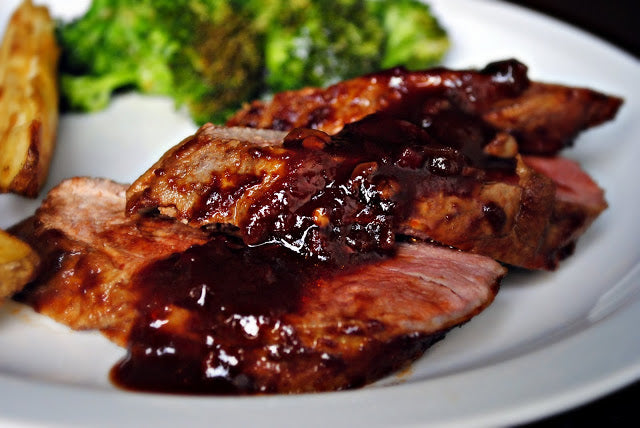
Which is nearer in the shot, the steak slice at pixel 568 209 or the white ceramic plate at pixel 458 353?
the white ceramic plate at pixel 458 353

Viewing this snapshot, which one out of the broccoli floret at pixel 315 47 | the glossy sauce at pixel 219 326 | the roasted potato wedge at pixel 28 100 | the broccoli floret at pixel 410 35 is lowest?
the roasted potato wedge at pixel 28 100

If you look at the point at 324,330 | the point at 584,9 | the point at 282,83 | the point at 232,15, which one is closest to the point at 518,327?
the point at 324,330

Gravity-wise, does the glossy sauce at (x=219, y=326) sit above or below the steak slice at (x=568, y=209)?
below

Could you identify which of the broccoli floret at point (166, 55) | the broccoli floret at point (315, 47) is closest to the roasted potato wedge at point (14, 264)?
the broccoli floret at point (166, 55)

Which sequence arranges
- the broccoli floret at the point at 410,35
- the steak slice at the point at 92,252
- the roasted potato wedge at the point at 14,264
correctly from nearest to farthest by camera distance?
the roasted potato wedge at the point at 14,264 → the steak slice at the point at 92,252 → the broccoli floret at the point at 410,35

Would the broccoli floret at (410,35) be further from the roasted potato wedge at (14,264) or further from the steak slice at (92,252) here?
the roasted potato wedge at (14,264)

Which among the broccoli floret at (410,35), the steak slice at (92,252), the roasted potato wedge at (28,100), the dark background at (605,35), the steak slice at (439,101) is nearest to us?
the dark background at (605,35)

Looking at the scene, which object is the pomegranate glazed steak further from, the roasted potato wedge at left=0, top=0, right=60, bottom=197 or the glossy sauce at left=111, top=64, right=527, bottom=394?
the roasted potato wedge at left=0, top=0, right=60, bottom=197
